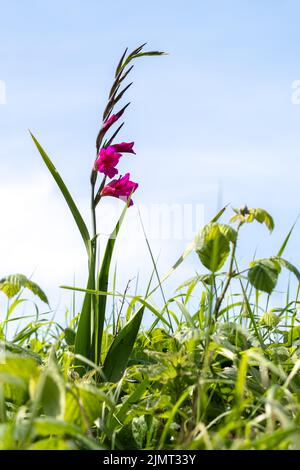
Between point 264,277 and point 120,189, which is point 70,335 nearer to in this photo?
point 120,189

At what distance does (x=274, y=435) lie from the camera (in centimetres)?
98

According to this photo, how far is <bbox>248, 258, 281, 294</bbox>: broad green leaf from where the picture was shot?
146cm

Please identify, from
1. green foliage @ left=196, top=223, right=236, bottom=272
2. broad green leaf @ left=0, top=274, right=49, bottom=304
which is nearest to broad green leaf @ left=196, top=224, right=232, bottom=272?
green foliage @ left=196, top=223, right=236, bottom=272

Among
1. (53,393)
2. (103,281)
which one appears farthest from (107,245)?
(53,393)

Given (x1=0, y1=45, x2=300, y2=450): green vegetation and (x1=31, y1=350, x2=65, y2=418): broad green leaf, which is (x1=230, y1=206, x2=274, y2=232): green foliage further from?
(x1=31, y1=350, x2=65, y2=418): broad green leaf

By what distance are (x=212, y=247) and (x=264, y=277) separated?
0.47ft

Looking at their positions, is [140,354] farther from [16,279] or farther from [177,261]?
[16,279]

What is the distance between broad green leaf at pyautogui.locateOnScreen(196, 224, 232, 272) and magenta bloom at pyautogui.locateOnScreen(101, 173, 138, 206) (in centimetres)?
105

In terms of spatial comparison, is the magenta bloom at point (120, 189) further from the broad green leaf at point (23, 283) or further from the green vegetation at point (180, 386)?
the broad green leaf at point (23, 283)

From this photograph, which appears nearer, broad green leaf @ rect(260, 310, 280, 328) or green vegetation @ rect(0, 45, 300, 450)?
green vegetation @ rect(0, 45, 300, 450)

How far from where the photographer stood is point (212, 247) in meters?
1.54

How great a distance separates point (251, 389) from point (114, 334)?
3.19 ft

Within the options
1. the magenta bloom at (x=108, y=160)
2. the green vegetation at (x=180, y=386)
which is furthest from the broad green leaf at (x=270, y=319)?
the magenta bloom at (x=108, y=160)
